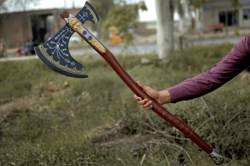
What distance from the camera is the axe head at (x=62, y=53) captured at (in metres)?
1.57

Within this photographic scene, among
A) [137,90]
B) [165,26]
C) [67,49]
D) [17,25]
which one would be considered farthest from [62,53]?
[17,25]

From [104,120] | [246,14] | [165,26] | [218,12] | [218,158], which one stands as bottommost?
[246,14]

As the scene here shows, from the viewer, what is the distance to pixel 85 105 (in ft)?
14.8

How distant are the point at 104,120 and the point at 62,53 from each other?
6.85 feet

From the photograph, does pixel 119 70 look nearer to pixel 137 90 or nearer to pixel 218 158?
pixel 137 90

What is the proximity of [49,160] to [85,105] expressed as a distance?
2.15 m

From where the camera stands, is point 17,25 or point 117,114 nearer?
point 117,114

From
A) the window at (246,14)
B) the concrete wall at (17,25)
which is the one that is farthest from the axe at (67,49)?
the window at (246,14)

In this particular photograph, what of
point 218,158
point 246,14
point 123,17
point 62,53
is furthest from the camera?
point 246,14

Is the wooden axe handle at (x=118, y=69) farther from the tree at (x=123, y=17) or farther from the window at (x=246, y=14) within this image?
the window at (x=246, y=14)

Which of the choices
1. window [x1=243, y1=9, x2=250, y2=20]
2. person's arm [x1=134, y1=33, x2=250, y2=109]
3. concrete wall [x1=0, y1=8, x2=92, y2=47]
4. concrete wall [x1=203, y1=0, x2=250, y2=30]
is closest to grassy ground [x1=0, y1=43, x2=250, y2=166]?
person's arm [x1=134, y1=33, x2=250, y2=109]

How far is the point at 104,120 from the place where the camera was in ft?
11.7

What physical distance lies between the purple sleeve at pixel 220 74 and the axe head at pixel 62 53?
0.73m

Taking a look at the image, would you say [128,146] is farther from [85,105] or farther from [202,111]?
[85,105]
